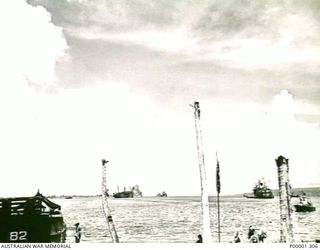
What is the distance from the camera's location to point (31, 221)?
264 cm

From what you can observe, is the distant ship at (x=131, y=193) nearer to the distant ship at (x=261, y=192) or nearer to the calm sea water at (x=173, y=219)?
the calm sea water at (x=173, y=219)

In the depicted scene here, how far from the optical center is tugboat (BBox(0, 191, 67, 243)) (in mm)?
2602

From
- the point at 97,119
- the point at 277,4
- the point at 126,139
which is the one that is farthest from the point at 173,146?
the point at 277,4

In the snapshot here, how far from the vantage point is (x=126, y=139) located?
267 cm

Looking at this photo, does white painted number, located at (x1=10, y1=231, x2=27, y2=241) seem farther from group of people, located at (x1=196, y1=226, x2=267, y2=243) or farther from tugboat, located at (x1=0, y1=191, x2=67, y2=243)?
group of people, located at (x1=196, y1=226, x2=267, y2=243)

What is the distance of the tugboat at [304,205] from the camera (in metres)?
2.49

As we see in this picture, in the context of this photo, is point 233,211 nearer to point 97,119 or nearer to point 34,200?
point 97,119

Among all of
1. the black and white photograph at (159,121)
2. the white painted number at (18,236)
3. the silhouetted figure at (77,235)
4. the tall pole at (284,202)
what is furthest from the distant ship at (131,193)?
the tall pole at (284,202)

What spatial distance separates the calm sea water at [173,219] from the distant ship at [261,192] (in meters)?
0.04

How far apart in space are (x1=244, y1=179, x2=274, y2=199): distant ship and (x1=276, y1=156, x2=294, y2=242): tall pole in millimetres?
64

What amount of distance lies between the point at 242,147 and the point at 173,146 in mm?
362

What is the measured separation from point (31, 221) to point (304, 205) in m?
1.41

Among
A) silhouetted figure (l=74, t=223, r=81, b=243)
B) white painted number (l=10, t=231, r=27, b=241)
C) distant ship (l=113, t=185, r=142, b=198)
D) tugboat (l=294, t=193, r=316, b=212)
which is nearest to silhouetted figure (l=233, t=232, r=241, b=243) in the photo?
tugboat (l=294, t=193, r=316, b=212)

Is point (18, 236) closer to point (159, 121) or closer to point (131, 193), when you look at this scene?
point (131, 193)
